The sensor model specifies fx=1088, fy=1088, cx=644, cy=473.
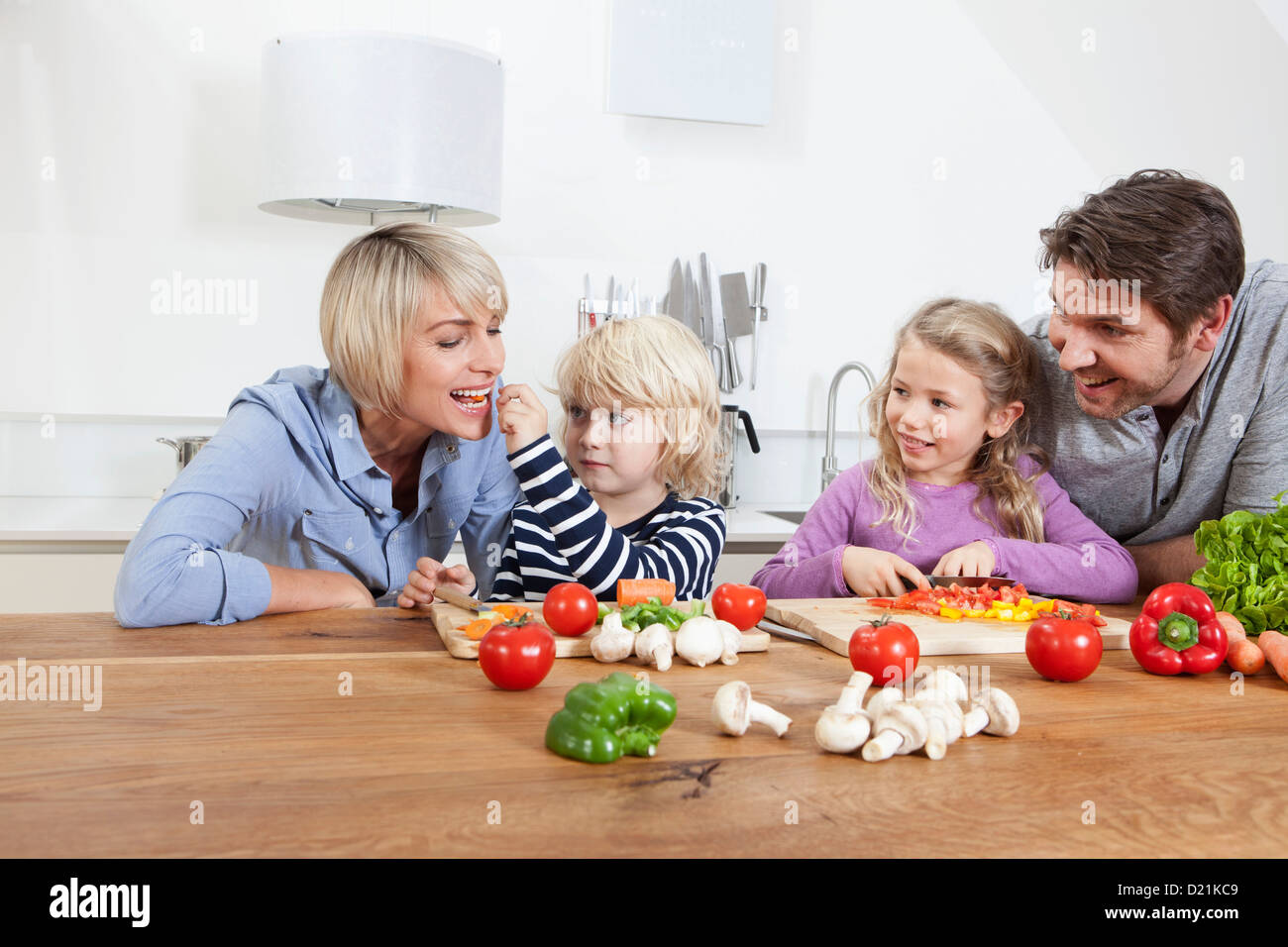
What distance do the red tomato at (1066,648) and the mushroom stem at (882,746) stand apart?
0.38m

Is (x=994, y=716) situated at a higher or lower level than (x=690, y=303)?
lower

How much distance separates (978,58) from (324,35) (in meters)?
2.12

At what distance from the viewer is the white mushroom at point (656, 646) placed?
4.03 feet

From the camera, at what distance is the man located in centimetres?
182

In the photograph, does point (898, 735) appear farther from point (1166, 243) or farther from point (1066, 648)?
point (1166, 243)

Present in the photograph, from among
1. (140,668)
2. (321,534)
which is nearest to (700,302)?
(321,534)

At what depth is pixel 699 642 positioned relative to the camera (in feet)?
4.09

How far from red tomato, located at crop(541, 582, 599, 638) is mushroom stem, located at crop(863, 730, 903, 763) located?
47cm

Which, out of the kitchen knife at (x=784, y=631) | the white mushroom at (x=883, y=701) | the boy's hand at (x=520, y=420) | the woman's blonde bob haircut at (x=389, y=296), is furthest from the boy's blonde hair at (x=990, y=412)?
the white mushroom at (x=883, y=701)

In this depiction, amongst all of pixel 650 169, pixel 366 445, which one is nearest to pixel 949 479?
pixel 366 445

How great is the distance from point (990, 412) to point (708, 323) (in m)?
1.35

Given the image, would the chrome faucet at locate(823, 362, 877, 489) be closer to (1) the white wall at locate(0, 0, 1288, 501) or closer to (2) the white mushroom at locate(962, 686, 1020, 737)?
(1) the white wall at locate(0, 0, 1288, 501)

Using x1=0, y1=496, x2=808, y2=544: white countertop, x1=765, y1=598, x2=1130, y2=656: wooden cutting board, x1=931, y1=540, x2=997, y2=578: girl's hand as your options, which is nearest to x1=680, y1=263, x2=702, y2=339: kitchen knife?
x1=0, y1=496, x2=808, y2=544: white countertop

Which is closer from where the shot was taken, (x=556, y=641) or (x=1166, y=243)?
(x=556, y=641)
